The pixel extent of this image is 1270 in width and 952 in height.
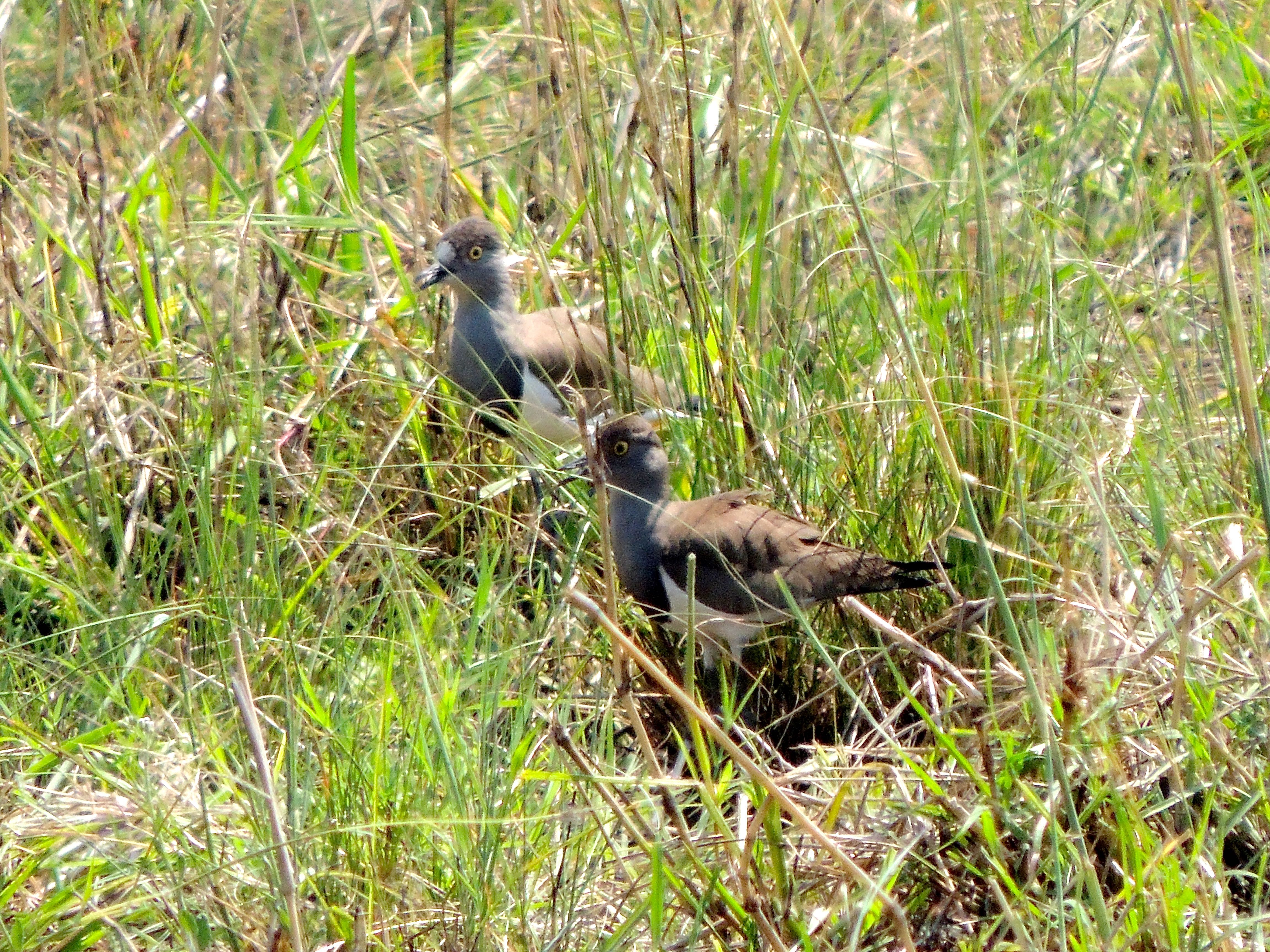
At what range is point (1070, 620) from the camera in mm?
2877

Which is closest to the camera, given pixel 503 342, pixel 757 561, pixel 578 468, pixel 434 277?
pixel 757 561

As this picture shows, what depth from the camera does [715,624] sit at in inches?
151

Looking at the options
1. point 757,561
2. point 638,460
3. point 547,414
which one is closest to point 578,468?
point 638,460

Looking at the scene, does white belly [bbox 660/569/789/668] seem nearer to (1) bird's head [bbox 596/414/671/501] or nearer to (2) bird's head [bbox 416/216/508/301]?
(1) bird's head [bbox 596/414/671/501]

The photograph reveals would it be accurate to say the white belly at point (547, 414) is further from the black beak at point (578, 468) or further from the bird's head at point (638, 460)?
the black beak at point (578, 468)

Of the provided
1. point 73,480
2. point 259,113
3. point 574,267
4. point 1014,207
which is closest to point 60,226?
point 259,113

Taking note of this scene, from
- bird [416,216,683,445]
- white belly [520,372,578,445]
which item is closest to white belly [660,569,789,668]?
bird [416,216,683,445]

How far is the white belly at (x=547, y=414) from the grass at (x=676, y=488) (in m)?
0.30

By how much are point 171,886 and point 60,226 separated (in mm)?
2592

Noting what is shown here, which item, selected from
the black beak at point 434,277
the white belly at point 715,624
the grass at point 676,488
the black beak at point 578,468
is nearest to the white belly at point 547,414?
the grass at point 676,488

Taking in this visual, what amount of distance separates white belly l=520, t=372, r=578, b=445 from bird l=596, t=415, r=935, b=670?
2.16ft

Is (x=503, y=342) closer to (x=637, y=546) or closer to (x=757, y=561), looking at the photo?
(x=637, y=546)

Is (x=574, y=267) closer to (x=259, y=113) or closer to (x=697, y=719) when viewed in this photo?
(x=259, y=113)

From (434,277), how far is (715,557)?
1462 millimetres
